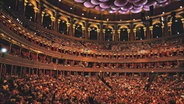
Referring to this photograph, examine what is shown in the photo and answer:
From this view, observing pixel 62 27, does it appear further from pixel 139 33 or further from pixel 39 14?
pixel 139 33

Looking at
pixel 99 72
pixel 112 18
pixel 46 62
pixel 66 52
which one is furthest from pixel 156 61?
pixel 46 62

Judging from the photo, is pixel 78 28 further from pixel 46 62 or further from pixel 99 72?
pixel 46 62

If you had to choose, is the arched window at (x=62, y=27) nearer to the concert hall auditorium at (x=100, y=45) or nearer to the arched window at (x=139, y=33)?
the concert hall auditorium at (x=100, y=45)

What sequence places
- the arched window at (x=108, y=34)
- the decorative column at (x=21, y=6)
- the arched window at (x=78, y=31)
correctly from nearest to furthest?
1. the decorative column at (x=21, y=6)
2. the arched window at (x=78, y=31)
3. the arched window at (x=108, y=34)

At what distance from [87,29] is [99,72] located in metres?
11.2

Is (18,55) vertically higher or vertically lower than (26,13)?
lower

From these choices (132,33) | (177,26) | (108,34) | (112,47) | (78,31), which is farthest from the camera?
(108,34)

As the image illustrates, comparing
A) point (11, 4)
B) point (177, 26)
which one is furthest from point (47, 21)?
point (177, 26)

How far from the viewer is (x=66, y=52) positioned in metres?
34.2

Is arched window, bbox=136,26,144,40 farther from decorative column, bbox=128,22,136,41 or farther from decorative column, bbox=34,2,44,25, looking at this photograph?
decorative column, bbox=34,2,44,25

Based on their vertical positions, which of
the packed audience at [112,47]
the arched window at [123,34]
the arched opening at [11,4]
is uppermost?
the arched opening at [11,4]

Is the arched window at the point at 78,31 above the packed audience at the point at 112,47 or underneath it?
above

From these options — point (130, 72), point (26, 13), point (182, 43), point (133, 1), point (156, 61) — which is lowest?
point (130, 72)

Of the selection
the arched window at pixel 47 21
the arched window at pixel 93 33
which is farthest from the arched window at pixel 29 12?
the arched window at pixel 93 33
